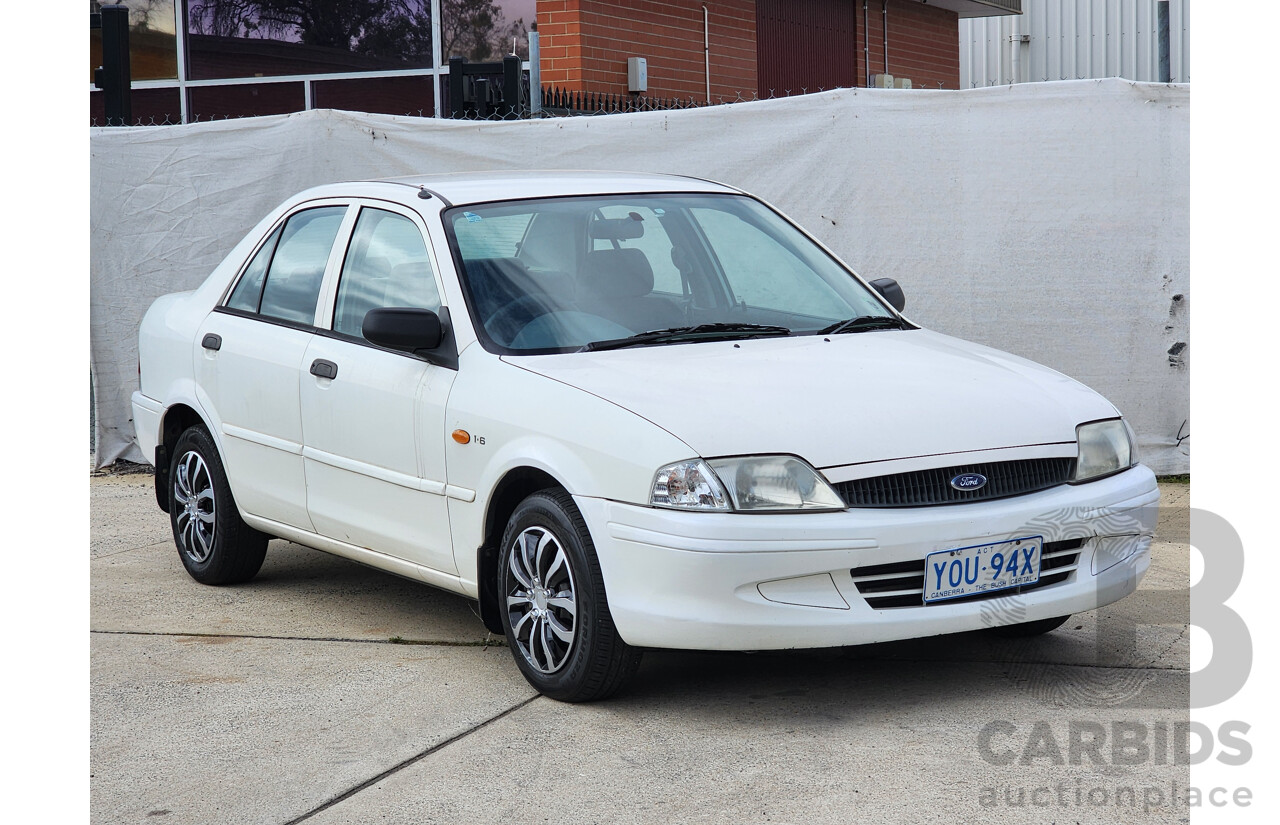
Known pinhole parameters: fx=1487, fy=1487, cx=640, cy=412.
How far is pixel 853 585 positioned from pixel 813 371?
790 mm

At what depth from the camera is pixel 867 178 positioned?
864cm

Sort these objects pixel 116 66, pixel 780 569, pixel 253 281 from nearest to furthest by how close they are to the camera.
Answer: pixel 780 569
pixel 253 281
pixel 116 66

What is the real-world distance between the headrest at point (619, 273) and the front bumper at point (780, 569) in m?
1.10

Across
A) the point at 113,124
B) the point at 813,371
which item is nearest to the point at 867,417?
the point at 813,371

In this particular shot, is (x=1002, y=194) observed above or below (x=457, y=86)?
below

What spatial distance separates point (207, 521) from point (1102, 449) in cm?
394

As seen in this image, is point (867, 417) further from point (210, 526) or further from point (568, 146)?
point (568, 146)

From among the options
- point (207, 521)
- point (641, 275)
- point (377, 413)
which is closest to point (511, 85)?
point (207, 521)

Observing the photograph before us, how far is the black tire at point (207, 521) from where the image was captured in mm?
6570

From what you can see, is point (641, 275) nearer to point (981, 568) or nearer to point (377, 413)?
point (377, 413)

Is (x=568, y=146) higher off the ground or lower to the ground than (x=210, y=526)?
higher

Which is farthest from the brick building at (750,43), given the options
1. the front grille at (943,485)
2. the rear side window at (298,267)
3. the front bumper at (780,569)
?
the front bumper at (780,569)

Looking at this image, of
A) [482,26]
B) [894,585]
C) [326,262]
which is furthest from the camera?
[482,26]

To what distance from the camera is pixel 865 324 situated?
18.3 feet
